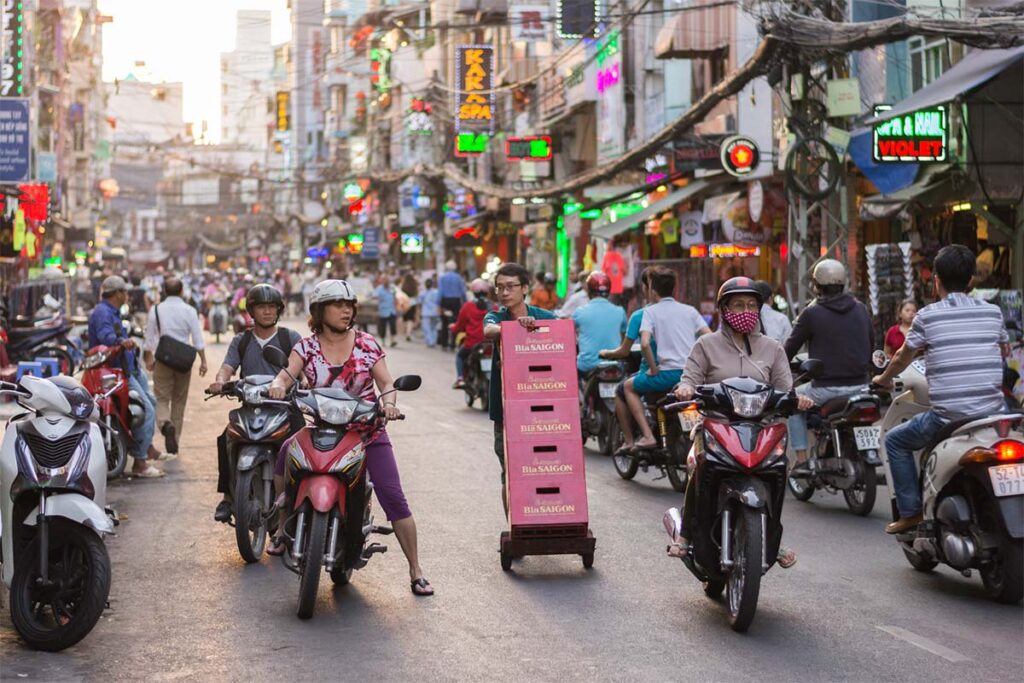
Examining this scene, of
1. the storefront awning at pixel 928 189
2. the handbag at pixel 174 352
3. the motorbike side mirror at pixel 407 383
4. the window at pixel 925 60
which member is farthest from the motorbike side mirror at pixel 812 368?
the window at pixel 925 60

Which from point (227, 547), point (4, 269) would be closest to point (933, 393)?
point (227, 547)

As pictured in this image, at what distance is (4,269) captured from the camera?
40.3 meters

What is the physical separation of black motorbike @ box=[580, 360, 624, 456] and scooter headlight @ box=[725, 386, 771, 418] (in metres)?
6.93

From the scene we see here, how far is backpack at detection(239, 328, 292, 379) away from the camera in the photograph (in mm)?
10359

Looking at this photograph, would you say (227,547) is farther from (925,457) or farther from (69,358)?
(69,358)

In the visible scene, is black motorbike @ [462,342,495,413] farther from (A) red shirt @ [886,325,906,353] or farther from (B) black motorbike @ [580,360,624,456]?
(A) red shirt @ [886,325,906,353]

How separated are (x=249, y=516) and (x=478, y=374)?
11572 mm

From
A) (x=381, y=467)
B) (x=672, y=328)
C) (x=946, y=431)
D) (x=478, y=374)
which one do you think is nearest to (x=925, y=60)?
(x=478, y=374)

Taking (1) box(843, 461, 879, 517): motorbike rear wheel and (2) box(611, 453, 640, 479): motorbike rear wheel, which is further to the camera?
(2) box(611, 453, 640, 479): motorbike rear wheel

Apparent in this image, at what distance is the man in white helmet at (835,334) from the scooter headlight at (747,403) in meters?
3.87

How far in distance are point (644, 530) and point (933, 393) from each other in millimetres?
2911

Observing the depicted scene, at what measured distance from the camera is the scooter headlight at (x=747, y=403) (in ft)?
25.6

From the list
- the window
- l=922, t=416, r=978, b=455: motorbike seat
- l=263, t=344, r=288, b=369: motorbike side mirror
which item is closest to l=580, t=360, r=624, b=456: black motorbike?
l=922, t=416, r=978, b=455: motorbike seat

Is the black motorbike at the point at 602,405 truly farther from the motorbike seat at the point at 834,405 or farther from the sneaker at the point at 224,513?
the sneaker at the point at 224,513
